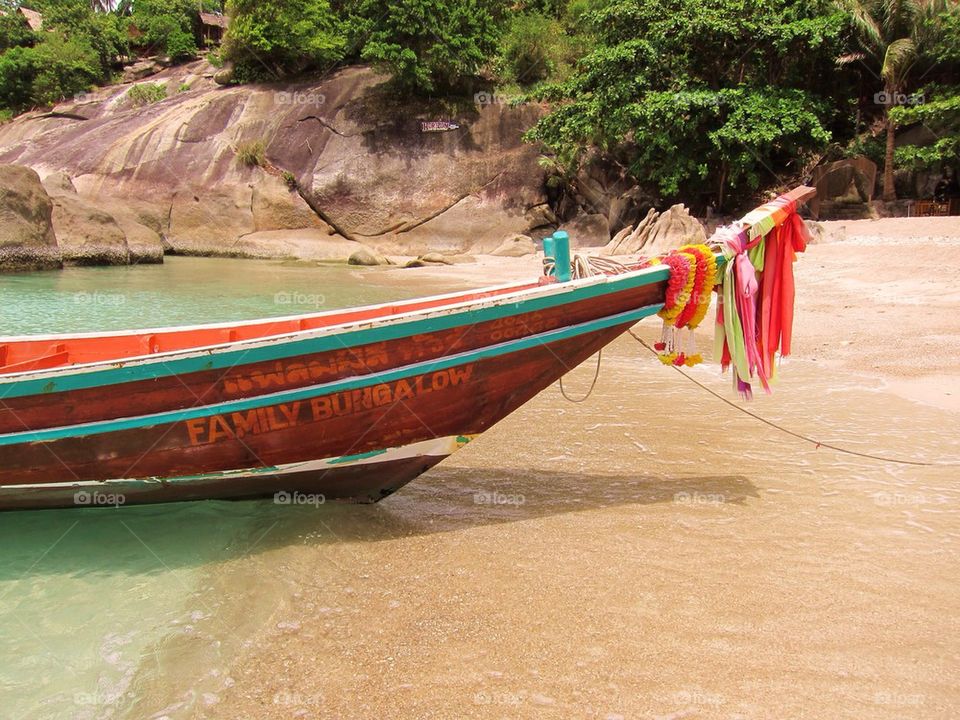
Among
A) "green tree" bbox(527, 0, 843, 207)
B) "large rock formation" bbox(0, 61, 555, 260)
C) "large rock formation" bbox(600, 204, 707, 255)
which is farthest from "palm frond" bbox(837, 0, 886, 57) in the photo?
"large rock formation" bbox(0, 61, 555, 260)

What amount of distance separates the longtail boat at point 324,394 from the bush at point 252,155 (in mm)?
19970

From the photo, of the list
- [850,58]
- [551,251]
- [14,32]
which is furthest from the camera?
[14,32]

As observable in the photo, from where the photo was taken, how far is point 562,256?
4066mm

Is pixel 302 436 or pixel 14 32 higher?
pixel 14 32

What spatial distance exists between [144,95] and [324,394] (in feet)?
97.1

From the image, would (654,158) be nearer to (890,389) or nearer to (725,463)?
A: (890,389)

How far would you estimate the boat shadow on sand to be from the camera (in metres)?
3.96

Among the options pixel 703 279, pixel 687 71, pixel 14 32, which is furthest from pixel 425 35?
pixel 14 32

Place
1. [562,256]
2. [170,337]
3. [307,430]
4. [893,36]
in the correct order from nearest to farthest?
1. [307,430]
2. [562,256]
3. [170,337]
4. [893,36]

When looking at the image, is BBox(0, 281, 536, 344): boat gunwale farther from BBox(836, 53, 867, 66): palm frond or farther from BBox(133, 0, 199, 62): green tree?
BBox(133, 0, 199, 62): green tree

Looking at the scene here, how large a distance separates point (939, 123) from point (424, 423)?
1666 cm

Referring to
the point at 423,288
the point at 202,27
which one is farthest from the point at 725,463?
the point at 202,27

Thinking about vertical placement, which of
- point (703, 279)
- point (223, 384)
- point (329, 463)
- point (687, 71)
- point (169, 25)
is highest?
point (169, 25)

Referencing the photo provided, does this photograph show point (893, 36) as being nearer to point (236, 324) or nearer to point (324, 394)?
point (236, 324)
